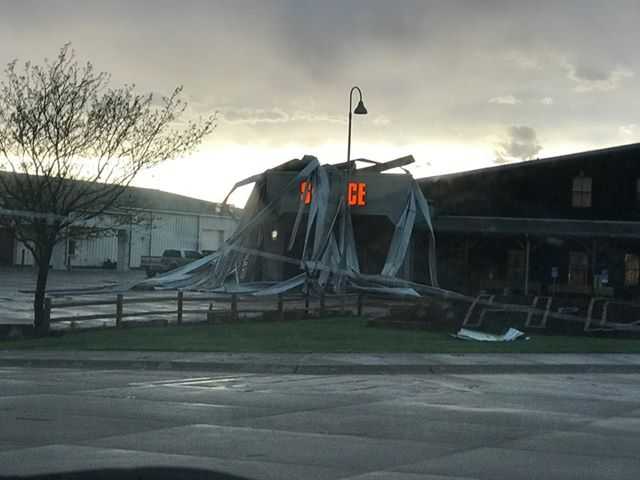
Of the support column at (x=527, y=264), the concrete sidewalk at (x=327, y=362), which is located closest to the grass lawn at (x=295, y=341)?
the concrete sidewalk at (x=327, y=362)

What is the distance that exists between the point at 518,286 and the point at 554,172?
542 cm

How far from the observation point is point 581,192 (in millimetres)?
44719

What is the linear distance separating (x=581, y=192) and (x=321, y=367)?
28922 millimetres

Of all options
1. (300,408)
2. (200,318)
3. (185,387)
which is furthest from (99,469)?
(200,318)

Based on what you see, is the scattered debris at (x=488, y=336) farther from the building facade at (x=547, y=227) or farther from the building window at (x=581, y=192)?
the building window at (x=581, y=192)

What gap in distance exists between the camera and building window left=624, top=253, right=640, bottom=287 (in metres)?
43.9

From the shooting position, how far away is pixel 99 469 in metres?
8.34

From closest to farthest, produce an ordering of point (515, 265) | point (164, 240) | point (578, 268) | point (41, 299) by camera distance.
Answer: point (41, 299), point (578, 268), point (515, 265), point (164, 240)

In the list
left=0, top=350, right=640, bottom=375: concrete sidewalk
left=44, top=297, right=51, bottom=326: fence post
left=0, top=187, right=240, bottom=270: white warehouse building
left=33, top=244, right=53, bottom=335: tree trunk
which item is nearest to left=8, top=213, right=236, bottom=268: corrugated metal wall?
left=0, top=187, right=240, bottom=270: white warehouse building

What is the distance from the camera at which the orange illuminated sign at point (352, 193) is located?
120 feet

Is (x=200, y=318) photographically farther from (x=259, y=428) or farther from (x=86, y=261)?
(x=86, y=261)

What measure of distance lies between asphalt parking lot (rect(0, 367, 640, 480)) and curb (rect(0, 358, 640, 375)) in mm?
1308

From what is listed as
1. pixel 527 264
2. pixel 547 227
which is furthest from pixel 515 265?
pixel 547 227

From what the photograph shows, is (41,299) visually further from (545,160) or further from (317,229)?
(545,160)
